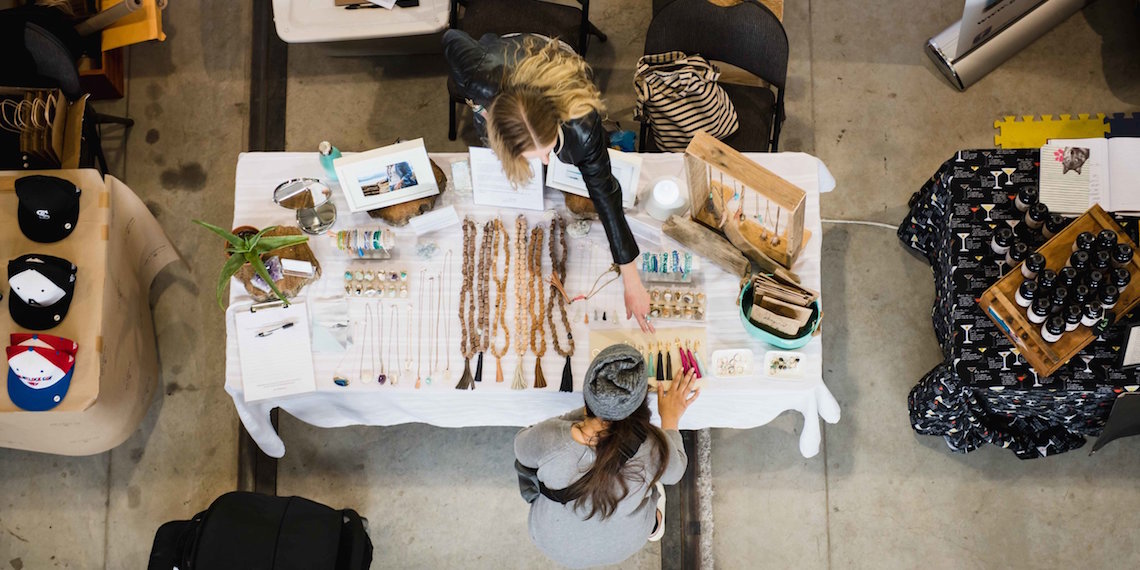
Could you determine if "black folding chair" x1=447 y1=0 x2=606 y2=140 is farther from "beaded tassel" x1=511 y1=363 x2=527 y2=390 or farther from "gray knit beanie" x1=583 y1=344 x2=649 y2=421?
"gray knit beanie" x1=583 y1=344 x2=649 y2=421

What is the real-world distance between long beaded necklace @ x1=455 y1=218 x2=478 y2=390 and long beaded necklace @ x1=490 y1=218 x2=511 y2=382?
0.25 feet

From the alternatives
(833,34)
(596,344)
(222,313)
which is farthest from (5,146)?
(833,34)

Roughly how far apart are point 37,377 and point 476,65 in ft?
6.49

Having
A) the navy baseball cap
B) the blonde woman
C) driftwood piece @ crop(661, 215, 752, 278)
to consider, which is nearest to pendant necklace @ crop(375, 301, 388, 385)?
the blonde woman

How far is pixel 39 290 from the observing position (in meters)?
2.84

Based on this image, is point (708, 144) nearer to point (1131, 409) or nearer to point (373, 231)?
point (373, 231)

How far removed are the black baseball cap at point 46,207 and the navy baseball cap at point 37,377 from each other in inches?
17.6

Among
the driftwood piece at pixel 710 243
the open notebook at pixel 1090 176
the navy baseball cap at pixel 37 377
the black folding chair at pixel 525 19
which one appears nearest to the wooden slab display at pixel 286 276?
the navy baseball cap at pixel 37 377

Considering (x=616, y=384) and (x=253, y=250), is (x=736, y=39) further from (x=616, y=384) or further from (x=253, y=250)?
(x=253, y=250)

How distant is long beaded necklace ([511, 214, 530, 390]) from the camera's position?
107 inches

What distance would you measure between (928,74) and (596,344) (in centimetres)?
247

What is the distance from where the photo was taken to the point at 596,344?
8.93ft

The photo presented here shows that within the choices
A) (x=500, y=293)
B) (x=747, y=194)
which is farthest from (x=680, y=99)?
(x=500, y=293)

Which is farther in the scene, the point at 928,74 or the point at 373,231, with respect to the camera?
the point at 928,74
